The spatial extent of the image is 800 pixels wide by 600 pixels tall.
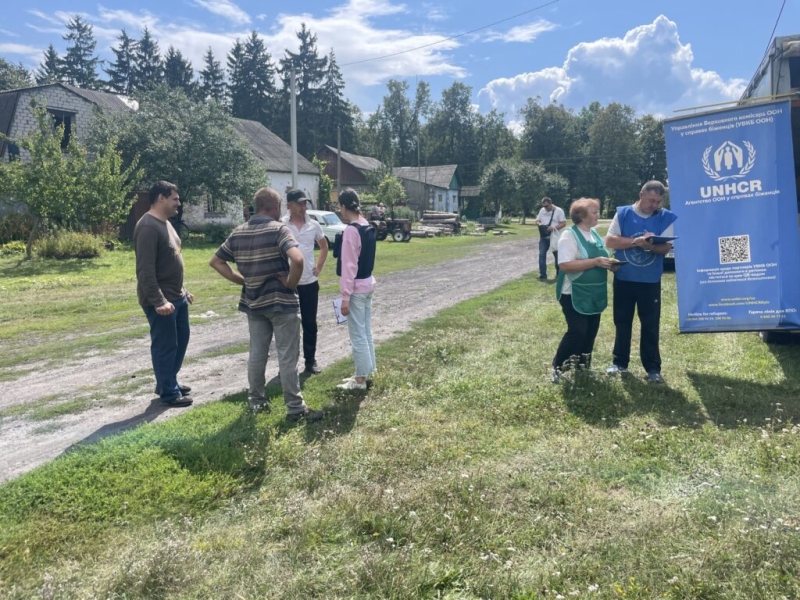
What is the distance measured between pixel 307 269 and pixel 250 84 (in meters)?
65.5

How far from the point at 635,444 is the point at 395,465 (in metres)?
1.75

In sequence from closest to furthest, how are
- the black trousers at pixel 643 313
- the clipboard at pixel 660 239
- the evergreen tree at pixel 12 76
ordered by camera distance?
the clipboard at pixel 660 239 < the black trousers at pixel 643 313 < the evergreen tree at pixel 12 76

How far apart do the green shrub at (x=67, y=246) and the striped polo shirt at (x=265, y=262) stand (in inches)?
582

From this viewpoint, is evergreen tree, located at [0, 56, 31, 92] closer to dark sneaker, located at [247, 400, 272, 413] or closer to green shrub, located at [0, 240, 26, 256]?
green shrub, located at [0, 240, 26, 256]

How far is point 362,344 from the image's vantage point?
5.27 meters

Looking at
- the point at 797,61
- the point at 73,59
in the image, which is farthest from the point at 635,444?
the point at 73,59

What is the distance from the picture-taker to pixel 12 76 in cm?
5134

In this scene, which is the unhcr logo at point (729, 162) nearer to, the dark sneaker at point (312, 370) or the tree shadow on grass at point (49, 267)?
the dark sneaker at point (312, 370)

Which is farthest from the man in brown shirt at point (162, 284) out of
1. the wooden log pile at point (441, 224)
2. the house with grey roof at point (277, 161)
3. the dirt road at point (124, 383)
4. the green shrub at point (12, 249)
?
the house with grey roof at point (277, 161)

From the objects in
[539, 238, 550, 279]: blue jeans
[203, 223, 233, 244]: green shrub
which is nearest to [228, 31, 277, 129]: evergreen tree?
[203, 223, 233, 244]: green shrub

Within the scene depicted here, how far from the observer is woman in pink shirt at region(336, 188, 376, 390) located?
5.04 m

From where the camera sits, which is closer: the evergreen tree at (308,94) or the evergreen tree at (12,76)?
the evergreen tree at (12,76)

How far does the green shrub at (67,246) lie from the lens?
1639 centimetres

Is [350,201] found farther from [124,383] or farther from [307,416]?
[124,383]
